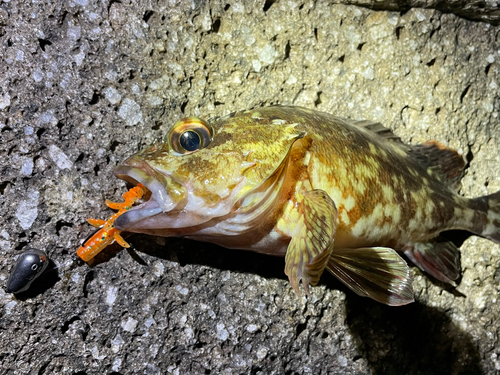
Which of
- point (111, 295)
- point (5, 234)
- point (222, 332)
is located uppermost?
point (5, 234)

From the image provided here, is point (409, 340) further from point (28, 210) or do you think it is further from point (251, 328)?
point (28, 210)

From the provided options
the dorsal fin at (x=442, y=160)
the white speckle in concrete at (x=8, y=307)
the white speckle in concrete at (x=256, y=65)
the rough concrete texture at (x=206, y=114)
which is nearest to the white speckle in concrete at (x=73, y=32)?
the rough concrete texture at (x=206, y=114)

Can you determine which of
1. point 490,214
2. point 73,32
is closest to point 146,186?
point 73,32

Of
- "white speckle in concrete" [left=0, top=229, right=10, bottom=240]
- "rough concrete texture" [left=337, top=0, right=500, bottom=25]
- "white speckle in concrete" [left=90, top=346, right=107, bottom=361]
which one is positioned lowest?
"white speckle in concrete" [left=90, top=346, right=107, bottom=361]

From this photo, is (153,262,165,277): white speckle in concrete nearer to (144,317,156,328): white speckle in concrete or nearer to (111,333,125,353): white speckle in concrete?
(144,317,156,328): white speckle in concrete

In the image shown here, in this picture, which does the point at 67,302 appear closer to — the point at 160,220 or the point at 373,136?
the point at 160,220

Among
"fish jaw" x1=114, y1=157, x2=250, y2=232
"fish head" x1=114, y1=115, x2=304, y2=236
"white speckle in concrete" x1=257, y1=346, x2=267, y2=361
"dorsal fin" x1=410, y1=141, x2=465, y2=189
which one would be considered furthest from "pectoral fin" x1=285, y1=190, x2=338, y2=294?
"dorsal fin" x1=410, y1=141, x2=465, y2=189

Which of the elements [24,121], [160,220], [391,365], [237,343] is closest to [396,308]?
[391,365]
